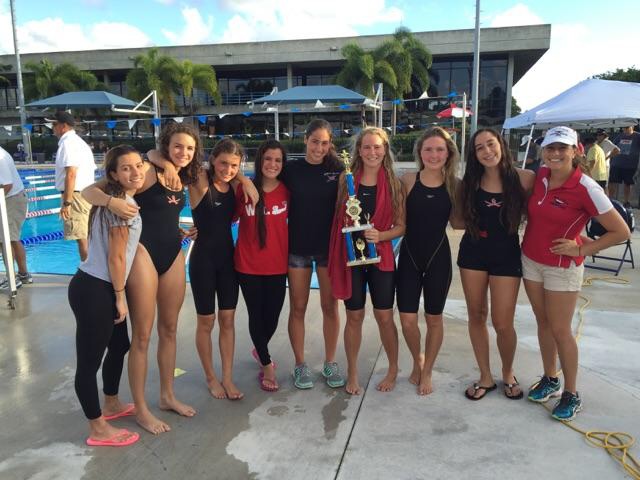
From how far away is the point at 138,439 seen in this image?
A: 9.07ft

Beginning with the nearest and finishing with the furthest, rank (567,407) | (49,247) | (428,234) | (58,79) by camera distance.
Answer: (567,407) → (428,234) → (49,247) → (58,79)

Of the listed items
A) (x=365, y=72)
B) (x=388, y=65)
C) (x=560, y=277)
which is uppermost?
(x=388, y=65)

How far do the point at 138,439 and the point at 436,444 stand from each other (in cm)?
168

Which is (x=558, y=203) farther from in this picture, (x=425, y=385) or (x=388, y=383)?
(x=388, y=383)

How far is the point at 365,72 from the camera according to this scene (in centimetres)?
2697

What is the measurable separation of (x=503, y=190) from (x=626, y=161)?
9724 millimetres

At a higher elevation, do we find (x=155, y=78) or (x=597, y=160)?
(x=155, y=78)

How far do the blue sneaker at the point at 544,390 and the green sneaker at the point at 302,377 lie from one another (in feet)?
4.77

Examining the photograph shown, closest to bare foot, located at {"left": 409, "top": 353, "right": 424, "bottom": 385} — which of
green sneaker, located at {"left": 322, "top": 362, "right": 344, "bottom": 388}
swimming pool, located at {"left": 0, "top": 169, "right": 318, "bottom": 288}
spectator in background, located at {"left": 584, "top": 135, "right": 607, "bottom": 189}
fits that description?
green sneaker, located at {"left": 322, "top": 362, "right": 344, "bottom": 388}

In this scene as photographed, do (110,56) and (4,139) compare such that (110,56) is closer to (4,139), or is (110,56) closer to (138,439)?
(4,139)

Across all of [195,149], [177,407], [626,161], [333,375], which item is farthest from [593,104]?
[177,407]

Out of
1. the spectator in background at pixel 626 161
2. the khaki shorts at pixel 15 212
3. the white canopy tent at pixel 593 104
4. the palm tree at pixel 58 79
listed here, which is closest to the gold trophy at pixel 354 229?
the khaki shorts at pixel 15 212

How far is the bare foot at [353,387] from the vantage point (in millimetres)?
3293

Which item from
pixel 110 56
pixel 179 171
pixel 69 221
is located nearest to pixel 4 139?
pixel 110 56
